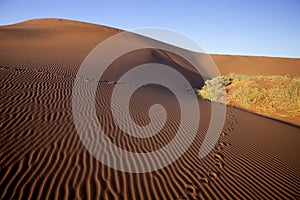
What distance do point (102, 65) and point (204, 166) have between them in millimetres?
13389

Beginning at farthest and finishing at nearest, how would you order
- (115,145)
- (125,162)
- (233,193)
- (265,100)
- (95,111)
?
(265,100) → (95,111) → (115,145) → (125,162) → (233,193)

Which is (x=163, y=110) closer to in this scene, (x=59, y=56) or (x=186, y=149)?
(x=186, y=149)

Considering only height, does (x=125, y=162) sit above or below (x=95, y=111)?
below

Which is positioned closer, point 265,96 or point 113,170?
point 113,170

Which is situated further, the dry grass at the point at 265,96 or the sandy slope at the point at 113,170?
the dry grass at the point at 265,96

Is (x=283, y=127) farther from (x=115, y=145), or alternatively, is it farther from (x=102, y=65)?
(x=102, y=65)

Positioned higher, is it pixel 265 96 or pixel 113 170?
pixel 265 96

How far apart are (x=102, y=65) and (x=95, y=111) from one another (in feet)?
32.7

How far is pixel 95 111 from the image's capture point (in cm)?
696

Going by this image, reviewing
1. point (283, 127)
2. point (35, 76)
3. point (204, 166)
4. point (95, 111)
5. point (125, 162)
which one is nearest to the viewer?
point (125, 162)

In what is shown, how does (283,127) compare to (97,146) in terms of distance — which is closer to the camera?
→ (97,146)

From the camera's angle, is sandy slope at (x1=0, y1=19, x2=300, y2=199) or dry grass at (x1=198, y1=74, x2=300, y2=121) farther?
dry grass at (x1=198, y1=74, x2=300, y2=121)

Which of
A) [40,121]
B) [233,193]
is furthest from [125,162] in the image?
[40,121]

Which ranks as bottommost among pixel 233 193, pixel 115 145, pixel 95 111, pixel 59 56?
pixel 233 193
